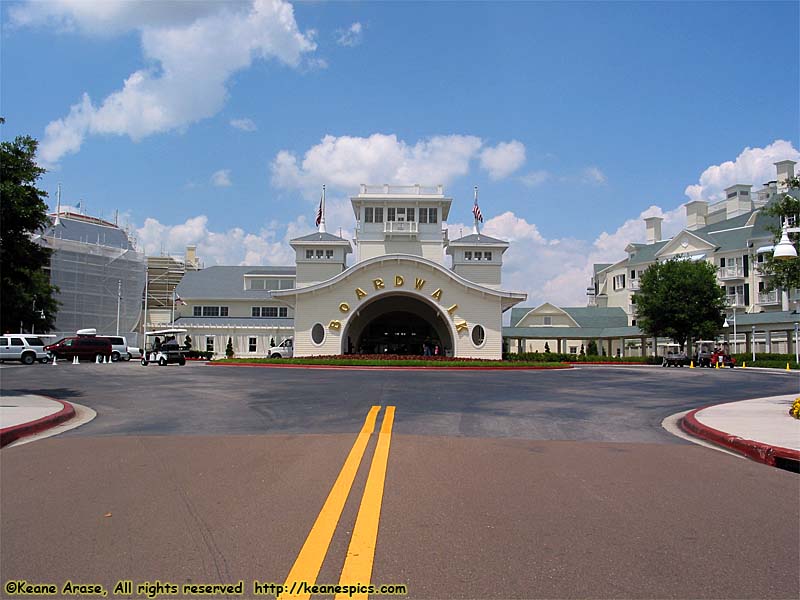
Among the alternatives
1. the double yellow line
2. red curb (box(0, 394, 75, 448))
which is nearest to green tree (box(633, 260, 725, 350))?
red curb (box(0, 394, 75, 448))

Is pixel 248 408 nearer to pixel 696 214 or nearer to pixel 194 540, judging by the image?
pixel 194 540

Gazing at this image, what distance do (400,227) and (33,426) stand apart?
41.0 metres

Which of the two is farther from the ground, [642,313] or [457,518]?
[642,313]

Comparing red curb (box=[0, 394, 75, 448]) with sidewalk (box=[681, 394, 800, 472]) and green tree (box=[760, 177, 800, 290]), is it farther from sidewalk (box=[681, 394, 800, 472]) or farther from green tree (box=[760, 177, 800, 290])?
green tree (box=[760, 177, 800, 290])

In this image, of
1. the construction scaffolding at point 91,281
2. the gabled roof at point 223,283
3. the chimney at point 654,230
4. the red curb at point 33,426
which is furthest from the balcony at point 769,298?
the red curb at point 33,426

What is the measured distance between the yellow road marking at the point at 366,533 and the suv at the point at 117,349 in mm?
46193

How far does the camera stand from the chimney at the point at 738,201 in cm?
7069

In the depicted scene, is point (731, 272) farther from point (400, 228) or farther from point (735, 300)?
point (400, 228)

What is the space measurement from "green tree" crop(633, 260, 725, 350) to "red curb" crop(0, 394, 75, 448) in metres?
51.3

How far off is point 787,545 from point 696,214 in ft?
253

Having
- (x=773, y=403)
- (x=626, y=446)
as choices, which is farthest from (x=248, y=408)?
(x=773, y=403)

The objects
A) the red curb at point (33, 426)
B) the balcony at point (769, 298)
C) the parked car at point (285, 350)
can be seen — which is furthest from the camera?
the balcony at point (769, 298)

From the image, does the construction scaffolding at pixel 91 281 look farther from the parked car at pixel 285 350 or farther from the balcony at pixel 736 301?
the balcony at pixel 736 301

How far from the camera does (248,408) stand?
14891 mm
